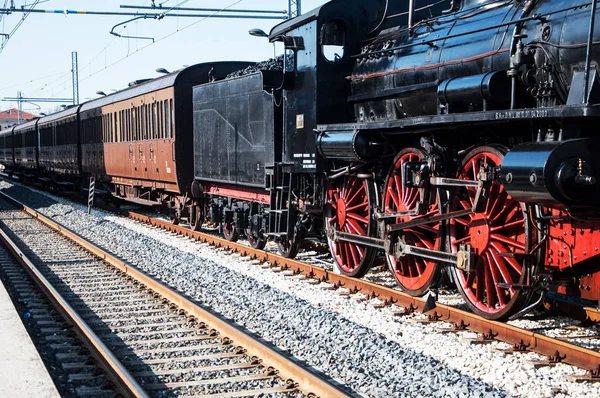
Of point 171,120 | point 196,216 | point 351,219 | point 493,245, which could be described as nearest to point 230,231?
point 196,216

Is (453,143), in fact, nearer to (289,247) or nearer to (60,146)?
(289,247)

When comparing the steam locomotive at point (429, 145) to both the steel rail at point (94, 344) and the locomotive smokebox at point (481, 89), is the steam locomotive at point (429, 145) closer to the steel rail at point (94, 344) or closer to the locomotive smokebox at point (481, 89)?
the locomotive smokebox at point (481, 89)

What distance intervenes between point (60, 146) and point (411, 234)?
921 inches

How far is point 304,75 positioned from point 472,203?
3.65 meters

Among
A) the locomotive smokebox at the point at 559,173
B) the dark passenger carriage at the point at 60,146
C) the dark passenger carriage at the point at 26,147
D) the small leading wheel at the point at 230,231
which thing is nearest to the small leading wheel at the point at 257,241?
the small leading wheel at the point at 230,231

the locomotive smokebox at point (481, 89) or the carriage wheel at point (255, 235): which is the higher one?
the locomotive smokebox at point (481, 89)

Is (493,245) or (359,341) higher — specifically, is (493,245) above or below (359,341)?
above

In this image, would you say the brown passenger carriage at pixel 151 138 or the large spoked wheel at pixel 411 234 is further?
the brown passenger carriage at pixel 151 138

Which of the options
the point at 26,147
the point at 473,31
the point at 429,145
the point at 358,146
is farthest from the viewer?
the point at 26,147

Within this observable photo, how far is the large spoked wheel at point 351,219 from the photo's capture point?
8.59 m

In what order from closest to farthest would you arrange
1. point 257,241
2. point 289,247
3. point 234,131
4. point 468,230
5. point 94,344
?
point 94,344 < point 468,230 < point 289,247 < point 257,241 < point 234,131

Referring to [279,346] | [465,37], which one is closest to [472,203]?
[465,37]

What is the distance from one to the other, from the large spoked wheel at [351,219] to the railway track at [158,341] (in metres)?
2.31

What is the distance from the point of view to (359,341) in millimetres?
5949
